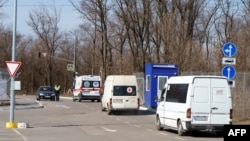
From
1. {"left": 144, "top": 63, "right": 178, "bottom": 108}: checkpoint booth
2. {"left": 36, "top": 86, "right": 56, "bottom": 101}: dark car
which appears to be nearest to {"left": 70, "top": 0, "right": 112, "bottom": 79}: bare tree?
{"left": 36, "top": 86, "right": 56, "bottom": 101}: dark car

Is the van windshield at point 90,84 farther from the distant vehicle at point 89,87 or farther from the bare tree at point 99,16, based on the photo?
the bare tree at point 99,16

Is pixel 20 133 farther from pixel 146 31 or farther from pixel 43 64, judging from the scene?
pixel 43 64

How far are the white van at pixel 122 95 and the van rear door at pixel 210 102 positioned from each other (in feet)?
43.3

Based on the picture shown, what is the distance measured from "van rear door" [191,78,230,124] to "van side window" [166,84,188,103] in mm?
529

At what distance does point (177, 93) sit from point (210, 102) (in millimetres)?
1486

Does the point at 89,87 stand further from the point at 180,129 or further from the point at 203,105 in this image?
the point at 203,105

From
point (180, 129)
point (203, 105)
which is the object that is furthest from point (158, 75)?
point (203, 105)

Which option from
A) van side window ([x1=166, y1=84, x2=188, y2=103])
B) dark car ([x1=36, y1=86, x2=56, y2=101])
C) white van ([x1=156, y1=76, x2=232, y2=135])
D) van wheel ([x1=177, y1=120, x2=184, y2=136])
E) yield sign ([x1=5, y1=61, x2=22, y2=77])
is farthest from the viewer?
dark car ([x1=36, y1=86, x2=56, y2=101])

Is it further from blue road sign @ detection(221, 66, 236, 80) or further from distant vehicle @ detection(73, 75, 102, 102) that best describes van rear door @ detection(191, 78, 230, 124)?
distant vehicle @ detection(73, 75, 102, 102)

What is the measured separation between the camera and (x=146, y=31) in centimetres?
5906

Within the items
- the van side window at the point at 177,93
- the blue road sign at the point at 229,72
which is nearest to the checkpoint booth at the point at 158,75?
the blue road sign at the point at 229,72

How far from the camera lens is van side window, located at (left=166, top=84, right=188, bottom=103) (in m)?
19.9

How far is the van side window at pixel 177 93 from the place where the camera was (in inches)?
784

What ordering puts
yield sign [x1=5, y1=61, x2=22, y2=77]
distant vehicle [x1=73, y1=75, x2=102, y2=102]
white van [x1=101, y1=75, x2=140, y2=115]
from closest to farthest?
yield sign [x1=5, y1=61, x2=22, y2=77] < white van [x1=101, y1=75, x2=140, y2=115] < distant vehicle [x1=73, y1=75, x2=102, y2=102]
